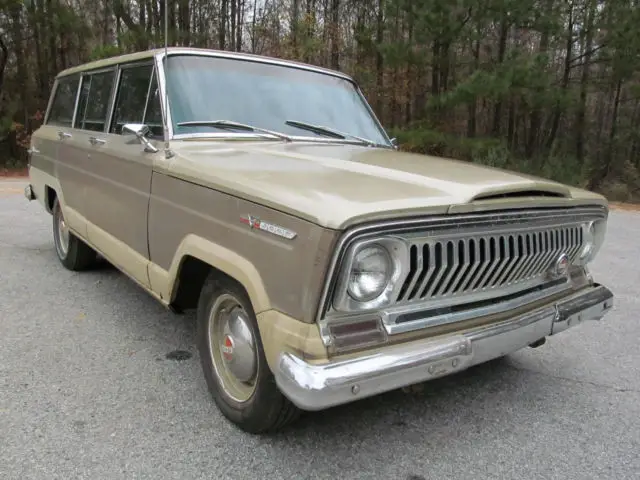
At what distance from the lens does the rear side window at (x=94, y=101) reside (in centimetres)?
424

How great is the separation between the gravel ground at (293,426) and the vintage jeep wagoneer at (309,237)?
0.27 meters

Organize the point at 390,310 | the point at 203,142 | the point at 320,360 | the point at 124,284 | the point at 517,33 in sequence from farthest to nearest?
1. the point at 517,33
2. the point at 124,284
3. the point at 203,142
4. the point at 390,310
5. the point at 320,360

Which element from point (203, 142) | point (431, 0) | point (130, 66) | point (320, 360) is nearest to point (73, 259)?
point (130, 66)

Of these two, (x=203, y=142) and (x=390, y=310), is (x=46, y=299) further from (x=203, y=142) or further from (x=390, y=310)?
(x=390, y=310)

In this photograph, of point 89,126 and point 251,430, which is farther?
point 89,126

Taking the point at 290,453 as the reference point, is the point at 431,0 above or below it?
above

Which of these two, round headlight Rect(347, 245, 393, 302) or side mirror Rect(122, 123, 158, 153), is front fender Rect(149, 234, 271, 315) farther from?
side mirror Rect(122, 123, 158, 153)

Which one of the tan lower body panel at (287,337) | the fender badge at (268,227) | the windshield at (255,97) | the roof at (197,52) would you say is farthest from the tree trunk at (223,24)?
the tan lower body panel at (287,337)

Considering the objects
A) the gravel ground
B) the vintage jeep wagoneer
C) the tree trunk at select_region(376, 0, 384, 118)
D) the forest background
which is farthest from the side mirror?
the tree trunk at select_region(376, 0, 384, 118)

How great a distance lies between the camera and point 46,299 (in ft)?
14.8

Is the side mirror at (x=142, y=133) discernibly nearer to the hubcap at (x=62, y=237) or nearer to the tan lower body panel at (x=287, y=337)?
the tan lower body panel at (x=287, y=337)

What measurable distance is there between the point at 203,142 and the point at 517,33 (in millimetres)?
15077

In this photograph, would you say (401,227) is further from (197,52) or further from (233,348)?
(197,52)

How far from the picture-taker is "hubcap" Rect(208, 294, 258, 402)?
260 centimetres
